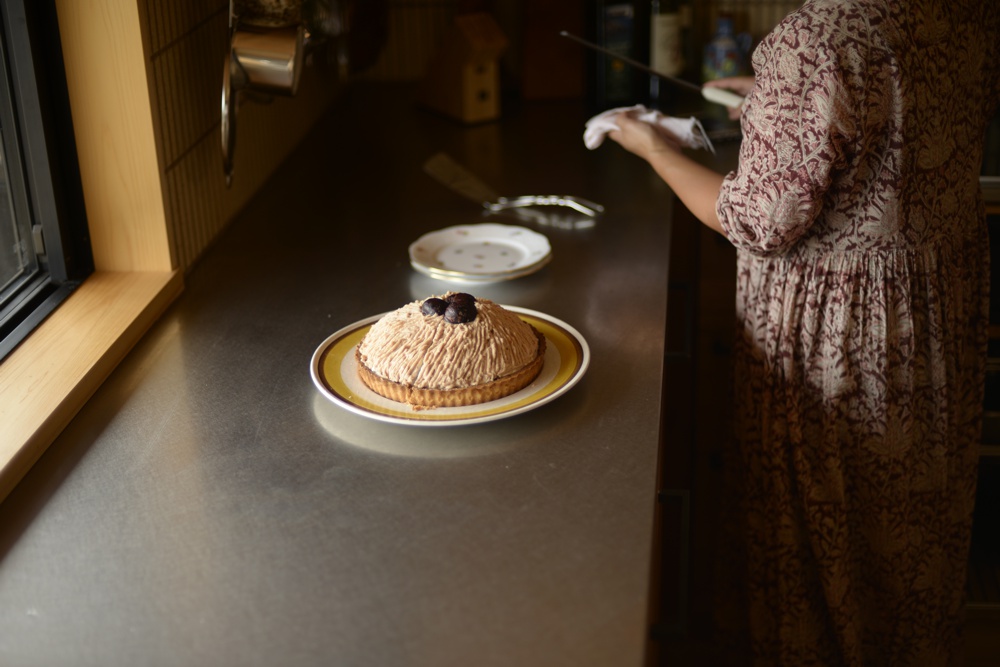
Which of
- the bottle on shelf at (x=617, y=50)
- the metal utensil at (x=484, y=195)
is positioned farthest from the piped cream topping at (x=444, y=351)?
the bottle on shelf at (x=617, y=50)

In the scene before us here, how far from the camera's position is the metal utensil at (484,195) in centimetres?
180

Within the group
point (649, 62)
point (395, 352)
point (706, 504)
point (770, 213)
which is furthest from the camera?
point (649, 62)

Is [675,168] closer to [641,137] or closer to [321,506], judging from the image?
[641,137]

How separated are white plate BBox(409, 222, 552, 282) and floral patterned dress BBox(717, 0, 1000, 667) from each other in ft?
1.02

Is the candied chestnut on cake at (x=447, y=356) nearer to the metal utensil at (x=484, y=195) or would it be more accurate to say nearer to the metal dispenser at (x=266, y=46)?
the metal dispenser at (x=266, y=46)

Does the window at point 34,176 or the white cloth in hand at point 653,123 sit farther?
the white cloth in hand at point 653,123

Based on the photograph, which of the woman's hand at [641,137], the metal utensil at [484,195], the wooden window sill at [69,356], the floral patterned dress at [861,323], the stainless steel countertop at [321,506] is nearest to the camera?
the stainless steel countertop at [321,506]

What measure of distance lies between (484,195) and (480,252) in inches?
10.9

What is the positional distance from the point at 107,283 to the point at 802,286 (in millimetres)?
886

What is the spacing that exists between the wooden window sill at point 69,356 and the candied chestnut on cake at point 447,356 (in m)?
0.31

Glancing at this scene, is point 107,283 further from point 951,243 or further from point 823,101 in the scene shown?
point 951,243

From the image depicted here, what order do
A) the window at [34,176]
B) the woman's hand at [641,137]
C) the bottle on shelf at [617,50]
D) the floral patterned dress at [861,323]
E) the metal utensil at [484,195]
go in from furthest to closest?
the bottle on shelf at [617,50] → the metal utensil at [484,195] → the woman's hand at [641,137] → the window at [34,176] → the floral patterned dress at [861,323]

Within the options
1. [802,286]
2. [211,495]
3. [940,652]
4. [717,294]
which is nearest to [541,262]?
Answer: [802,286]

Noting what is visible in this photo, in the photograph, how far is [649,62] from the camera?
2.29 meters
